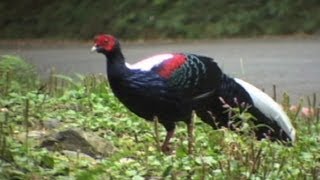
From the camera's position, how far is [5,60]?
9.02m

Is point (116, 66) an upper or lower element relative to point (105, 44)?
lower

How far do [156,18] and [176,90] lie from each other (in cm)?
2110

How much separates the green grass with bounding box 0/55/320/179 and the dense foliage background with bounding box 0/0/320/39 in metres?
17.5

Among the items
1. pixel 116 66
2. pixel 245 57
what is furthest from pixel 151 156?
pixel 245 57

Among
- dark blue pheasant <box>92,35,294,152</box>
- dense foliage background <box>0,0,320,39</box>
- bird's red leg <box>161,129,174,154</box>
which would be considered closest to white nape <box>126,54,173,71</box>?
dark blue pheasant <box>92,35,294,152</box>

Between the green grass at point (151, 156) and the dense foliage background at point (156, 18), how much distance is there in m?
17.5

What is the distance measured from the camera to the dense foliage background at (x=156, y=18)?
2433cm

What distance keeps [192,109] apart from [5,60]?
3970 millimetres

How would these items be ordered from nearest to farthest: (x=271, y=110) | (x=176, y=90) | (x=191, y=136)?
(x=191, y=136) < (x=176, y=90) < (x=271, y=110)

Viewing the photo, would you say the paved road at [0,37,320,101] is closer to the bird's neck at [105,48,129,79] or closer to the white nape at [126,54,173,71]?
the white nape at [126,54,173,71]

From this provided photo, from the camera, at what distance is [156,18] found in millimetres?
26391

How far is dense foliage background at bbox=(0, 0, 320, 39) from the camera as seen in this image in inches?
958

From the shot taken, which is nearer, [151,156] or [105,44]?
[151,156]

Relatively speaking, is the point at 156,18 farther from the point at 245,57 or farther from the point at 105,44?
the point at 105,44
